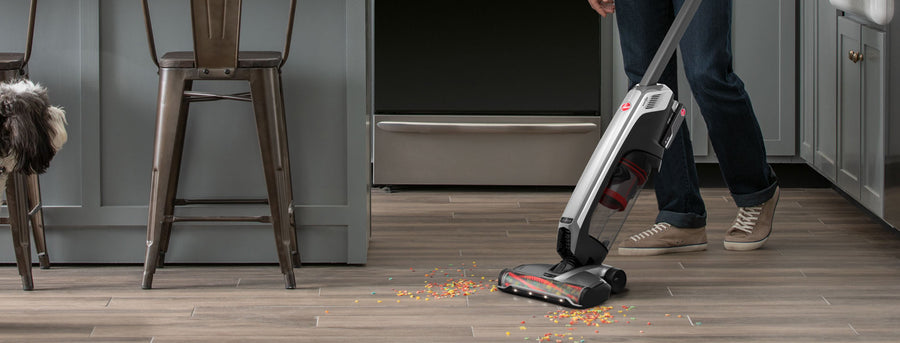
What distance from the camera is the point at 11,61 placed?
2.36 m

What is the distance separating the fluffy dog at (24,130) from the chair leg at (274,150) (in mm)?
420

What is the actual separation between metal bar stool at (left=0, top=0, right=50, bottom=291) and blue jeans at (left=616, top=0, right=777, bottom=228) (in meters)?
1.38

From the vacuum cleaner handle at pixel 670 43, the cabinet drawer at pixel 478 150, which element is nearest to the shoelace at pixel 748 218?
the vacuum cleaner handle at pixel 670 43

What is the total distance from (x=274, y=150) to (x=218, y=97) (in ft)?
0.55

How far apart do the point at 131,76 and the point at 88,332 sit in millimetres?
729

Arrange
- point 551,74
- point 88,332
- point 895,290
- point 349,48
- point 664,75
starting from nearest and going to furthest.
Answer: point 88,332 < point 895,290 < point 349,48 < point 664,75 < point 551,74

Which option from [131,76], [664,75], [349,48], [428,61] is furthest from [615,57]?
[131,76]

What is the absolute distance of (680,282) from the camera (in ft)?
7.93

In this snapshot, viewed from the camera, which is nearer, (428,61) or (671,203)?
(671,203)

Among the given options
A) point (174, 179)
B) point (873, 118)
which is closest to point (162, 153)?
point (174, 179)

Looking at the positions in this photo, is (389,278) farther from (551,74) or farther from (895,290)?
(551,74)

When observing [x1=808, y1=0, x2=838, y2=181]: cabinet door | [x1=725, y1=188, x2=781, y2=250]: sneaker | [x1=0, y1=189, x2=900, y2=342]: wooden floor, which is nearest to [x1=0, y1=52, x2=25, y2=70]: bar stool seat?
[x1=0, y1=189, x2=900, y2=342]: wooden floor

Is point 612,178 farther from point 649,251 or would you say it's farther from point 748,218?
point 748,218

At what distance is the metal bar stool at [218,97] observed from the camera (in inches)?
89.4
